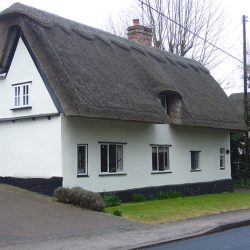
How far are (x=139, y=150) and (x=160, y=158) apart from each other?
6.07 feet

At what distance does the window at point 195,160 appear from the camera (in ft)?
85.7

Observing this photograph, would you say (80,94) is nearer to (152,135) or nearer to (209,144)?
(152,135)

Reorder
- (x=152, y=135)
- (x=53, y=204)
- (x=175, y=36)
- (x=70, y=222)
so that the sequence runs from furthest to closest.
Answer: (x=175, y=36)
(x=152, y=135)
(x=53, y=204)
(x=70, y=222)

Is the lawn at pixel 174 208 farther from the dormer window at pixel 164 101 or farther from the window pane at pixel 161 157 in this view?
the dormer window at pixel 164 101

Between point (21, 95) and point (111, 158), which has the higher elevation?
point (21, 95)

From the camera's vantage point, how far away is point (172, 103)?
24.0 meters

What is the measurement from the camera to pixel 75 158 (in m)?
A: 19.1

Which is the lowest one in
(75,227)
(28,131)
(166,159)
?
(75,227)

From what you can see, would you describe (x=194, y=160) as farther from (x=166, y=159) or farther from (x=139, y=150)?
(x=139, y=150)

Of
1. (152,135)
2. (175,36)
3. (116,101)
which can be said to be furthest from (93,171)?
(175,36)

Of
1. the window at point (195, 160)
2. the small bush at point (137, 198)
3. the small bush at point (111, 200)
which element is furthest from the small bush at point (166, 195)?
the small bush at point (111, 200)

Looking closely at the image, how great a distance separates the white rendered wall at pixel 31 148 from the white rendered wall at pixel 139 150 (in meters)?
0.36

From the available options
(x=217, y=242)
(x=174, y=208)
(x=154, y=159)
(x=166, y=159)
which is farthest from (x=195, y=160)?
(x=217, y=242)

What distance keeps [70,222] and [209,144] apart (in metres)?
14.3
